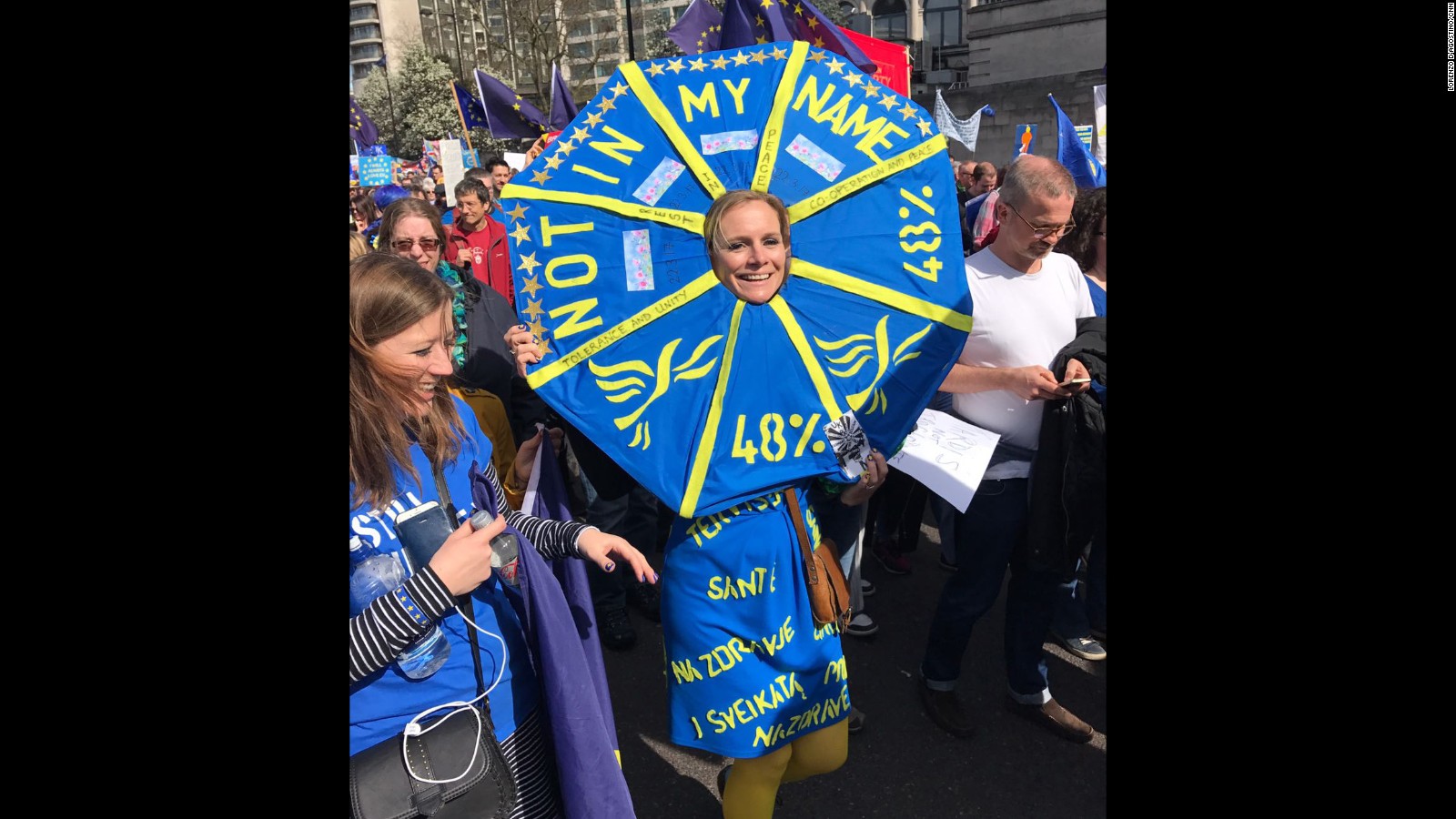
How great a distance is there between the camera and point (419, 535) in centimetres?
169

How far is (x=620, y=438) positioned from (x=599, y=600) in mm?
2000

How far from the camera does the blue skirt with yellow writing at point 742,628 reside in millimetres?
2211

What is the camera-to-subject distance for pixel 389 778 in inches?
63.0

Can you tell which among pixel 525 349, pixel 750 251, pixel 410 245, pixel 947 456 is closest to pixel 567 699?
pixel 525 349

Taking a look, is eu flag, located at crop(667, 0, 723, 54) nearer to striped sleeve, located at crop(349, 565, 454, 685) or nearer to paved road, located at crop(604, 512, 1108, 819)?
striped sleeve, located at crop(349, 565, 454, 685)

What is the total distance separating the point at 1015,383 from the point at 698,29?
5.18 ft

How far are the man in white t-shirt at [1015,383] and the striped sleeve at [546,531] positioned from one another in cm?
134

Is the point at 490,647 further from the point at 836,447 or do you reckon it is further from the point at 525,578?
the point at 836,447

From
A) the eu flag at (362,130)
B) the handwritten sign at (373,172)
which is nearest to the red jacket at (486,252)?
the handwritten sign at (373,172)

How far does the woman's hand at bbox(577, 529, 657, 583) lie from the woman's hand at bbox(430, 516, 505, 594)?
0.31 metres

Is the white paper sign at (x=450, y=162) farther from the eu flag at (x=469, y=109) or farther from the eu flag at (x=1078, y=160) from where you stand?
the eu flag at (x=1078, y=160)

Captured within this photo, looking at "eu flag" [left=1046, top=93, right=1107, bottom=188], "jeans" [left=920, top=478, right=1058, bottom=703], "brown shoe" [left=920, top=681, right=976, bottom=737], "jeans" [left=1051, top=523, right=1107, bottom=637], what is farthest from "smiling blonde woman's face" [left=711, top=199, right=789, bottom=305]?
"eu flag" [left=1046, top=93, right=1107, bottom=188]

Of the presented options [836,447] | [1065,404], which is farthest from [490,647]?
[1065,404]
